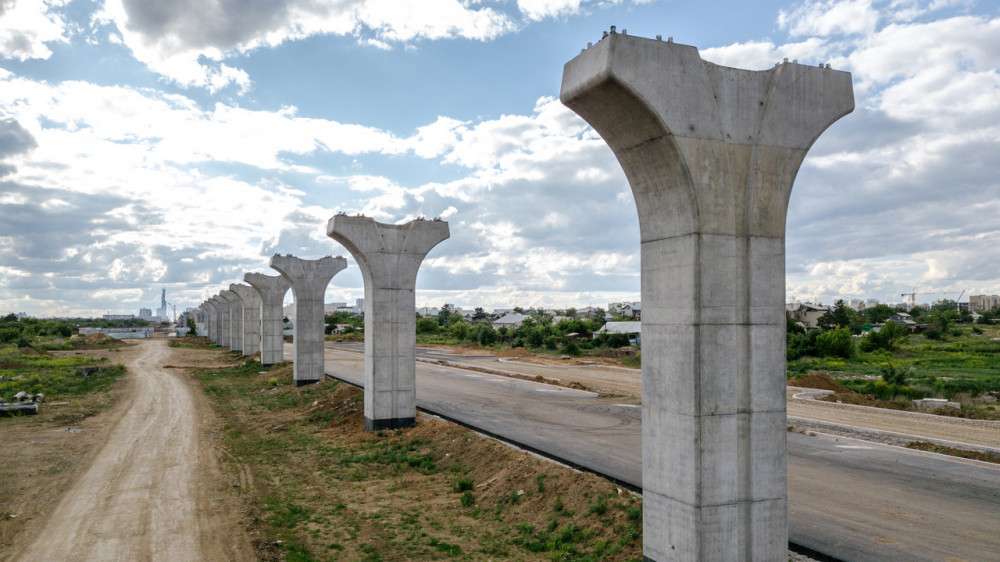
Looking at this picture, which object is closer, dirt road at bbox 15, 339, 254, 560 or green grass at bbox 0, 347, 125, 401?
dirt road at bbox 15, 339, 254, 560

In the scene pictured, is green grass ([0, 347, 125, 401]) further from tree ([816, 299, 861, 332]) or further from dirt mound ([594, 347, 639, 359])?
tree ([816, 299, 861, 332])

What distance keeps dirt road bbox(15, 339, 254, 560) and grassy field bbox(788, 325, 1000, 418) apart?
23.2 metres

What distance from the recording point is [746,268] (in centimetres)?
708

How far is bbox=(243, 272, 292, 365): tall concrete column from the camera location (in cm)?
3888

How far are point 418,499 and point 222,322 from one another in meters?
72.0

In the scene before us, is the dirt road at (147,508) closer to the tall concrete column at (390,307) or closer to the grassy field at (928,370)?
the tall concrete column at (390,307)

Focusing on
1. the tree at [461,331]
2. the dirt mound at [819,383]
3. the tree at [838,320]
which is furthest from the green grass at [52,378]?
the tree at [838,320]

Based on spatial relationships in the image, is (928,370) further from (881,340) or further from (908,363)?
(881,340)

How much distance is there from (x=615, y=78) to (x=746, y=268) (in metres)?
2.76

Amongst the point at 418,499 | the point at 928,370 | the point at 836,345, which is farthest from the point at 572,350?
the point at 418,499

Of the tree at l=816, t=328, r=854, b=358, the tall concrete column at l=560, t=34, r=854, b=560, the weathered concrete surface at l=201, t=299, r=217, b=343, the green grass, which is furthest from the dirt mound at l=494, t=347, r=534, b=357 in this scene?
the tall concrete column at l=560, t=34, r=854, b=560

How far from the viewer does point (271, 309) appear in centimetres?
3947

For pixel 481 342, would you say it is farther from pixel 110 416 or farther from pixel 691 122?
pixel 691 122

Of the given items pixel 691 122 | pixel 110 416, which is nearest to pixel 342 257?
pixel 110 416
